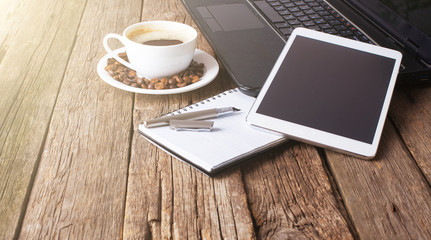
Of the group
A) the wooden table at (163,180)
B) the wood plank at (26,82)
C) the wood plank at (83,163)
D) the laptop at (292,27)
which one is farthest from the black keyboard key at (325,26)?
the wood plank at (26,82)

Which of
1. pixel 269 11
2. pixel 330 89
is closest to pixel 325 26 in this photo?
pixel 269 11

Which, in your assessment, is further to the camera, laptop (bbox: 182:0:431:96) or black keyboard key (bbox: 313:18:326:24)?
black keyboard key (bbox: 313:18:326:24)

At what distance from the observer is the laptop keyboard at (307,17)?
922mm

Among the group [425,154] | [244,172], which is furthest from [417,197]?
[244,172]

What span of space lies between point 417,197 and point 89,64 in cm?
64

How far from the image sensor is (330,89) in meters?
0.73

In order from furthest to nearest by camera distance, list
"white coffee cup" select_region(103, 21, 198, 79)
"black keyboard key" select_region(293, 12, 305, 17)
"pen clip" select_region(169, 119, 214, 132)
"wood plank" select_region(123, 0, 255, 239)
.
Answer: "black keyboard key" select_region(293, 12, 305, 17), "white coffee cup" select_region(103, 21, 198, 79), "pen clip" select_region(169, 119, 214, 132), "wood plank" select_region(123, 0, 255, 239)

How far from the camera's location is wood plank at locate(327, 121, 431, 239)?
0.55m

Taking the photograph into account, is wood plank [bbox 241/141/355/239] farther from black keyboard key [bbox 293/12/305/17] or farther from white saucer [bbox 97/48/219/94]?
black keyboard key [bbox 293/12/305/17]

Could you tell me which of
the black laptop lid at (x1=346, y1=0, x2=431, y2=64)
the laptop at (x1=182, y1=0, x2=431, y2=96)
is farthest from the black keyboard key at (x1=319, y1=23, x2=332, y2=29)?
the black laptop lid at (x1=346, y1=0, x2=431, y2=64)

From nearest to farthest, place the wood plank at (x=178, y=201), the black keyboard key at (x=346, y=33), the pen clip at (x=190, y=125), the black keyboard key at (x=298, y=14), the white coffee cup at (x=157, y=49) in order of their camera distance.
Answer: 1. the wood plank at (x=178, y=201)
2. the pen clip at (x=190, y=125)
3. the white coffee cup at (x=157, y=49)
4. the black keyboard key at (x=346, y=33)
5. the black keyboard key at (x=298, y=14)

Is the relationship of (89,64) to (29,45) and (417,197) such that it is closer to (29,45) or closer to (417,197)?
(29,45)

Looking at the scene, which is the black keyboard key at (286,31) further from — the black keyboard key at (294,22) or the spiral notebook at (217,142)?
the spiral notebook at (217,142)

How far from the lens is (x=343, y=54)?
80 cm
